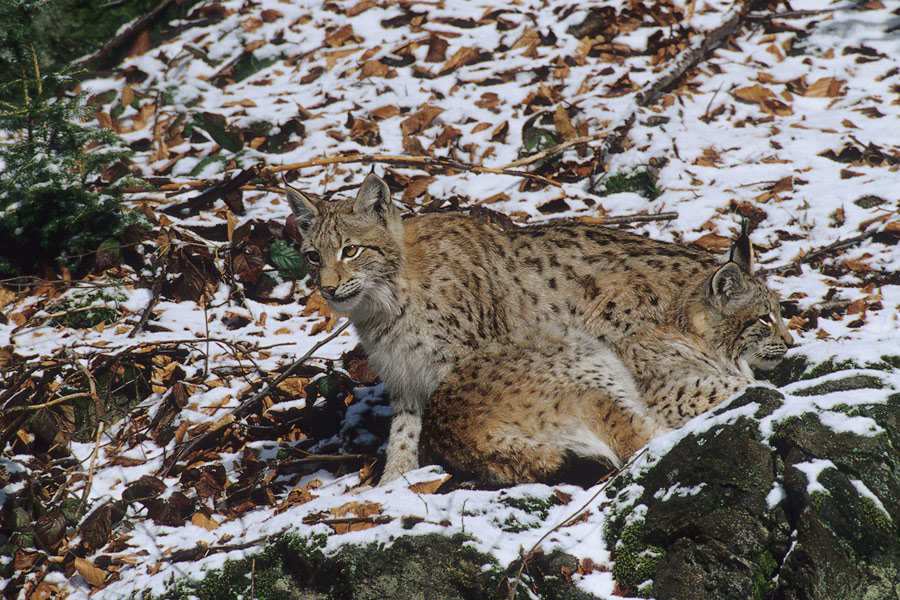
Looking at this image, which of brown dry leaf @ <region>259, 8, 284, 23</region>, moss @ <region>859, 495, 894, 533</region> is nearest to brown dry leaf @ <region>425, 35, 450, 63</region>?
brown dry leaf @ <region>259, 8, 284, 23</region>

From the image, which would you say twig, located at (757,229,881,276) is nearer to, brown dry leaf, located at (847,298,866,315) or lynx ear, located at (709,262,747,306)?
brown dry leaf, located at (847,298,866,315)

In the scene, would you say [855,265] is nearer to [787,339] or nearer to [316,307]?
[787,339]

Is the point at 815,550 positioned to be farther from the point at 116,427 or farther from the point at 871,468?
the point at 116,427

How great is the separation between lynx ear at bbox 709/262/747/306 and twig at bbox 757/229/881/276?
4.00ft

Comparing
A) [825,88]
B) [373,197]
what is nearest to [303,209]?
[373,197]

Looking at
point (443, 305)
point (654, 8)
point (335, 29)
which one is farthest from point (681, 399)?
point (335, 29)

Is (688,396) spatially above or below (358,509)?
below

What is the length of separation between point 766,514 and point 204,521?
3062mm

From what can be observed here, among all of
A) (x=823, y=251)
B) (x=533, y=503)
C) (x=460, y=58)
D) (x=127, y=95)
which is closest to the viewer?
(x=533, y=503)

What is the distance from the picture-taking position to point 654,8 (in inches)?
348

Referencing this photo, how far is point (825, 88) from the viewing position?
314 inches

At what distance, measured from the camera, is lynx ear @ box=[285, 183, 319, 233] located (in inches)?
203

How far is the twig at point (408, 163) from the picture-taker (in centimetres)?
694

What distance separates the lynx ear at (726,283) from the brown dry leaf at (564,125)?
10.2 ft
